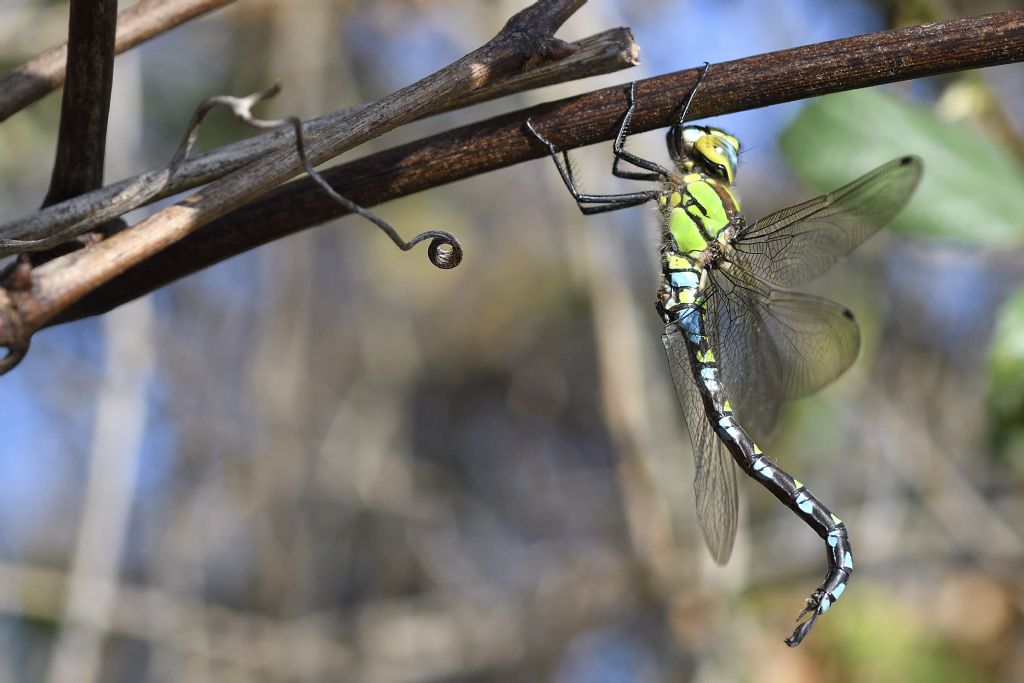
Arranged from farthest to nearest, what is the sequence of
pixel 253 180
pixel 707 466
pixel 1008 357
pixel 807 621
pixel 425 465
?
pixel 425 465
pixel 707 466
pixel 1008 357
pixel 807 621
pixel 253 180

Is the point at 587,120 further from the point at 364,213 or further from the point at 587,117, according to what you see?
the point at 364,213

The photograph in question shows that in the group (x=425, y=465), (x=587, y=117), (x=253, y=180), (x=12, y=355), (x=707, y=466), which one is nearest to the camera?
(x=12, y=355)

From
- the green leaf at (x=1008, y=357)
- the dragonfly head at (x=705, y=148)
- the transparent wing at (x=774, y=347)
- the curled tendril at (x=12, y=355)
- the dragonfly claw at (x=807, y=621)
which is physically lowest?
the dragonfly claw at (x=807, y=621)

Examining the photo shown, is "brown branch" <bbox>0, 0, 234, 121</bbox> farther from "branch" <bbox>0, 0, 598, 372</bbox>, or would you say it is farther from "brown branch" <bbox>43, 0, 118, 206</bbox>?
"branch" <bbox>0, 0, 598, 372</bbox>

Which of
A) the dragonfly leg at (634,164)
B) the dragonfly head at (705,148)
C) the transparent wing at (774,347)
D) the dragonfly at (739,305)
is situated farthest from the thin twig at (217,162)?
the transparent wing at (774,347)

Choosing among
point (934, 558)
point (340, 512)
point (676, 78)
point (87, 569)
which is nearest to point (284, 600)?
point (87, 569)

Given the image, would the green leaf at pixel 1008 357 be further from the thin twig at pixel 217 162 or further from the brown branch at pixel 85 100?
the brown branch at pixel 85 100

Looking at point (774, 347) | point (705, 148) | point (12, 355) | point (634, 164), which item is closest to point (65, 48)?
point (12, 355)
